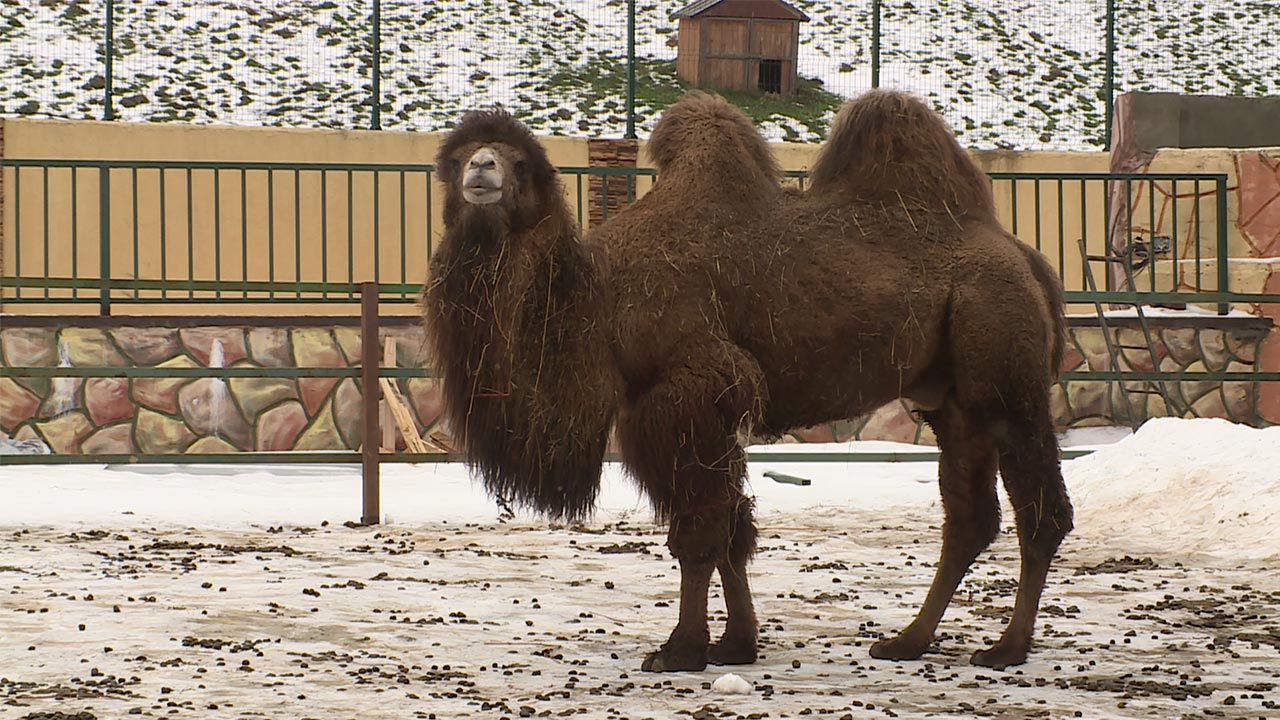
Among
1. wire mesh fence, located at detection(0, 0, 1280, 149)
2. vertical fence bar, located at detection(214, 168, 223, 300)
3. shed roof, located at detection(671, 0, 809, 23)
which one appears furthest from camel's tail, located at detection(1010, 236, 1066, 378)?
shed roof, located at detection(671, 0, 809, 23)

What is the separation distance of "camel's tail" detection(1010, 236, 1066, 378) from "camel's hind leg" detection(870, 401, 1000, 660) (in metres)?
0.42

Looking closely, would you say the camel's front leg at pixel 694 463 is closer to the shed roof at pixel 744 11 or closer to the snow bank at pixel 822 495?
the snow bank at pixel 822 495

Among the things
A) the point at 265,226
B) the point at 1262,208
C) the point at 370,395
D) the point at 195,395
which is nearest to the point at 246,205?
the point at 265,226

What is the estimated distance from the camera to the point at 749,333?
18.2 ft

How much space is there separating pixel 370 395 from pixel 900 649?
496cm

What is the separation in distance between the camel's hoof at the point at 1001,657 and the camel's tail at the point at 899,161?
160 cm

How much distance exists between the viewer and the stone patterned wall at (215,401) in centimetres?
1230

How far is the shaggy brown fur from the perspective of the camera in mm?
5359

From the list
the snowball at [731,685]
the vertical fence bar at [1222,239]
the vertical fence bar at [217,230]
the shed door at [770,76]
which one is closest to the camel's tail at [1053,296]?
the snowball at [731,685]

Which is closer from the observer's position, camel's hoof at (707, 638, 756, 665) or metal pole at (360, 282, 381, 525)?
camel's hoof at (707, 638, 756, 665)

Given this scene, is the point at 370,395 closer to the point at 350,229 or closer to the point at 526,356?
the point at 350,229

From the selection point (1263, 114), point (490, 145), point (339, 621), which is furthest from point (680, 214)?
point (1263, 114)

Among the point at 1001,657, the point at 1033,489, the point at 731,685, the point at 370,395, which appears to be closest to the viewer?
the point at 731,685

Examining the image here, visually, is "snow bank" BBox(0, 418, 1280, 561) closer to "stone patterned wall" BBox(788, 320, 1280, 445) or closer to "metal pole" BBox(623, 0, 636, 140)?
"stone patterned wall" BBox(788, 320, 1280, 445)
